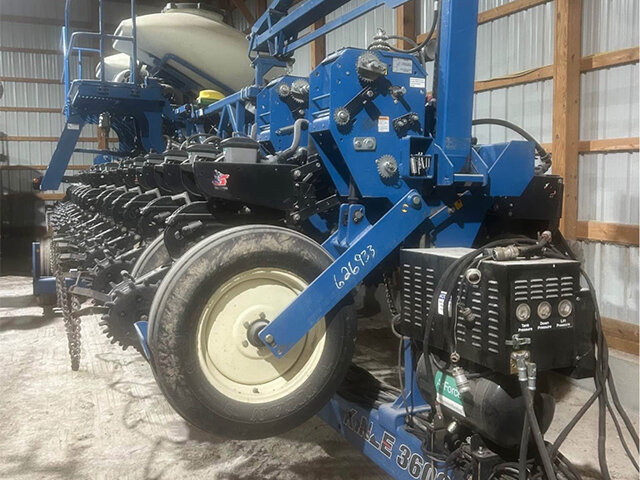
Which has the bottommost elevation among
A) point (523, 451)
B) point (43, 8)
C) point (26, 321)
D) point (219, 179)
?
point (26, 321)

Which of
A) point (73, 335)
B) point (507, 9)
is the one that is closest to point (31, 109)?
point (73, 335)

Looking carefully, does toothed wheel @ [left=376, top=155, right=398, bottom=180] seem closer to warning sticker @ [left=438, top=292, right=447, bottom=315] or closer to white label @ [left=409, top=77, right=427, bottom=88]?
white label @ [left=409, top=77, right=427, bottom=88]

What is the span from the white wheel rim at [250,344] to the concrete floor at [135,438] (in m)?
1.06

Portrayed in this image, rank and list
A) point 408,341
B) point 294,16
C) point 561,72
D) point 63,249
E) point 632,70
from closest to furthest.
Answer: point 408,341 → point 294,16 → point 632,70 → point 561,72 → point 63,249

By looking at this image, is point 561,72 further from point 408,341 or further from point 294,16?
point 408,341

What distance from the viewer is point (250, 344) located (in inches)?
87.9

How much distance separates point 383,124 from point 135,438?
8.07 ft

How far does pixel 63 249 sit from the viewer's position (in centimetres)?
555

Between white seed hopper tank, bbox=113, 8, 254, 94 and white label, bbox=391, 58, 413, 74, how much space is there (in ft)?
19.2

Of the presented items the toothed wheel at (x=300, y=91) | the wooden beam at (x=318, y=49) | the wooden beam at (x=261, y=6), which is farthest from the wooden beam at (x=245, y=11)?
the toothed wheel at (x=300, y=91)

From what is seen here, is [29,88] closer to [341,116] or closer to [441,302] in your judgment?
[341,116]

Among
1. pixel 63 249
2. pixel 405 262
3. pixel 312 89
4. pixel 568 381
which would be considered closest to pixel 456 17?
pixel 312 89

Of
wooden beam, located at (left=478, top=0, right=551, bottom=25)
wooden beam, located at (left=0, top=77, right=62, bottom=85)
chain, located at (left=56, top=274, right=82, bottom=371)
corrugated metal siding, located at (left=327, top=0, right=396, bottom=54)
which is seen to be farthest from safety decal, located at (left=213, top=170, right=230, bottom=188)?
wooden beam, located at (left=0, top=77, right=62, bottom=85)

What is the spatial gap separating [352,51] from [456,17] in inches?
18.1
